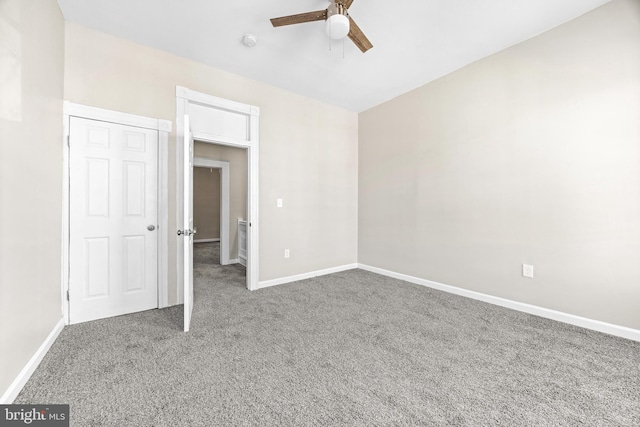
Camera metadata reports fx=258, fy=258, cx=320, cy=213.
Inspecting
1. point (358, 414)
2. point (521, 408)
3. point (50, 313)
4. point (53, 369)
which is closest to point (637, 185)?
point (521, 408)

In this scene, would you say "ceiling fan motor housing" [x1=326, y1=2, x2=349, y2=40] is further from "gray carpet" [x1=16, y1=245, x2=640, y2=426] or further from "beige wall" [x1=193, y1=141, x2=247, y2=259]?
"beige wall" [x1=193, y1=141, x2=247, y2=259]

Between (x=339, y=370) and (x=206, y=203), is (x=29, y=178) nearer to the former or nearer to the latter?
(x=339, y=370)

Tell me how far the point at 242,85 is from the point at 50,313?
3.01 metres

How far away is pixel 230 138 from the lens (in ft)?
10.8

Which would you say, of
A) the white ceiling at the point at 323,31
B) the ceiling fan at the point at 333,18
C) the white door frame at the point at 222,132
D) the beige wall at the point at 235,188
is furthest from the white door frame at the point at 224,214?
the ceiling fan at the point at 333,18

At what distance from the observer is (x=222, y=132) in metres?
3.25

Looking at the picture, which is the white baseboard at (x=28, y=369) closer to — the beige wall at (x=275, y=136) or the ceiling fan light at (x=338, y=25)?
the beige wall at (x=275, y=136)

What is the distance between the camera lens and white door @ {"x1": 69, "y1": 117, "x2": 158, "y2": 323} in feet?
7.87

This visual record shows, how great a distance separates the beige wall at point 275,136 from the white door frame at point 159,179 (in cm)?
6

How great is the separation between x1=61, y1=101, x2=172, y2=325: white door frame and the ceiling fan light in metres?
1.96

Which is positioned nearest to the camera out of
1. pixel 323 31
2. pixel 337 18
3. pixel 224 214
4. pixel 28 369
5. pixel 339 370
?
pixel 28 369

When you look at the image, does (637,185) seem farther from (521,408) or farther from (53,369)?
(53,369)

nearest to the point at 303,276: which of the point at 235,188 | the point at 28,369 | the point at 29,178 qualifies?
the point at 235,188

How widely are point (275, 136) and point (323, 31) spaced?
1491 millimetres
